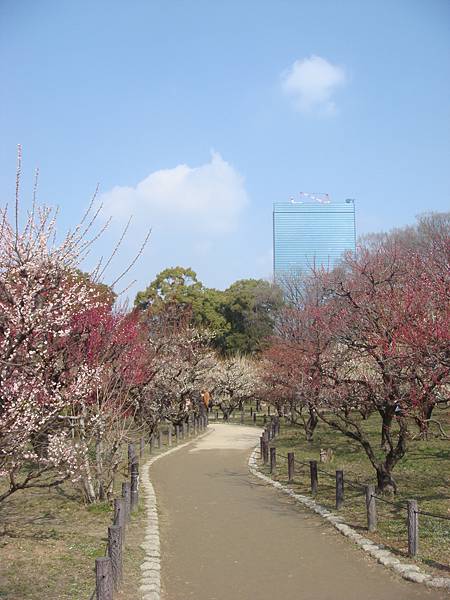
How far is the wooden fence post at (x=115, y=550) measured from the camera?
5.96 m

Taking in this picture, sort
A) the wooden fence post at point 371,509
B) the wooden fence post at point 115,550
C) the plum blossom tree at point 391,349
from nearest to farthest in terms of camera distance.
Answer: the wooden fence post at point 115,550 < the wooden fence post at point 371,509 < the plum blossom tree at point 391,349

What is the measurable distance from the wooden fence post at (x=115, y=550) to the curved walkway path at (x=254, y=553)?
557mm

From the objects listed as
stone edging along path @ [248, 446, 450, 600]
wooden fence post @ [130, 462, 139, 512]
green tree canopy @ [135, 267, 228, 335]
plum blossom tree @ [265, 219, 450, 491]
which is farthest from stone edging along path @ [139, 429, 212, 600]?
green tree canopy @ [135, 267, 228, 335]

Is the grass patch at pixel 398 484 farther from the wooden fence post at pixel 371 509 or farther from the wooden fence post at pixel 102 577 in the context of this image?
the wooden fence post at pixel 102 577

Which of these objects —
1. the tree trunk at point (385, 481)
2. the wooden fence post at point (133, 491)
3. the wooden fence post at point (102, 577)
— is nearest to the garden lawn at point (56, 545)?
the wooden fence post at point (133, 491)

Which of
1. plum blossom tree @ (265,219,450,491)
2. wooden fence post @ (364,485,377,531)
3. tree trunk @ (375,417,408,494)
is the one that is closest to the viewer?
wooden fence post @ (364,485,377,531)

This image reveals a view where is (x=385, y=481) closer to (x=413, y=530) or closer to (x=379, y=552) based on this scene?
(x=379, y=552)

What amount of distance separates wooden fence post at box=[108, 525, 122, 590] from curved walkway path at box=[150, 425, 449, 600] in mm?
557

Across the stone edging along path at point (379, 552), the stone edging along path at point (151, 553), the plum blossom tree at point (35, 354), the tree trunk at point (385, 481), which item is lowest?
the stone edging along path at point (151, 553)

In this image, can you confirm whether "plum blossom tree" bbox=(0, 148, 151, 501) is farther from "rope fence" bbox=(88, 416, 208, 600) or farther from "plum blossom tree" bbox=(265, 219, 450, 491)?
"plum blossom tree" bbox=(265, 219, 450, 491)

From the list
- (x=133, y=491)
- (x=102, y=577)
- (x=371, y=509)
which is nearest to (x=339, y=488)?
(x=371, y=509)

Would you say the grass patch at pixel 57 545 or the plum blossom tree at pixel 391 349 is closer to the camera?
the grass patch at pixel 57 545

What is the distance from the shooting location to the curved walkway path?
6.25m

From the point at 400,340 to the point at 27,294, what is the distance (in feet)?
21.2
